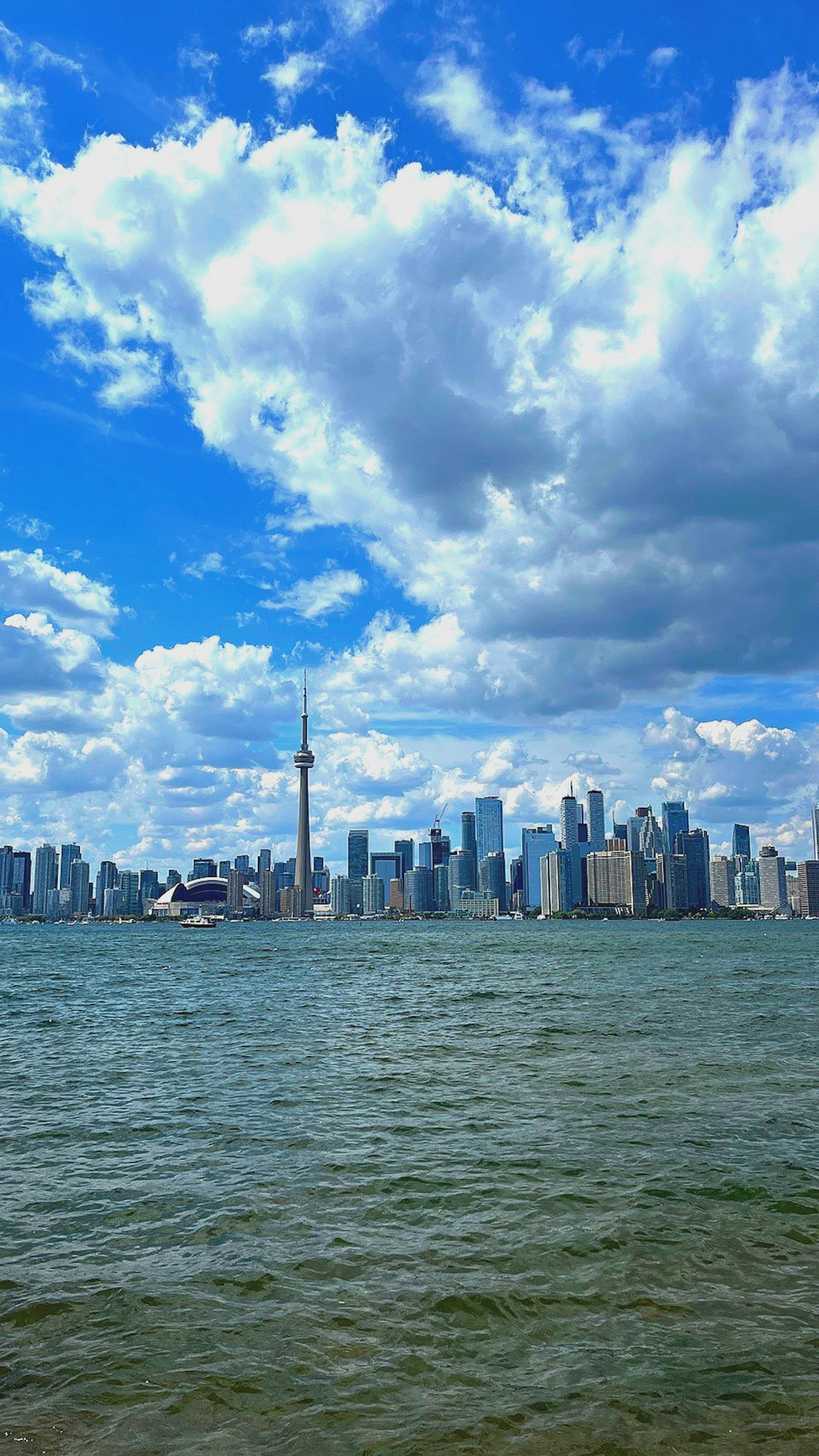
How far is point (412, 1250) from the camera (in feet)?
48.3

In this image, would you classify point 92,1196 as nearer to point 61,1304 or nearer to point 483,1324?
point 61,1304

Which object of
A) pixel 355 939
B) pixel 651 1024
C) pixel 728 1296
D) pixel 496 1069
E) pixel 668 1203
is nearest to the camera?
pixel 728 1296

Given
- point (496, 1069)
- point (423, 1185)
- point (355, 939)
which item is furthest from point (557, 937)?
point (423, 1185)

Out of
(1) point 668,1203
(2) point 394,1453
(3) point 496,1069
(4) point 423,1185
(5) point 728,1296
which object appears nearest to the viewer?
(2) point 394,1453

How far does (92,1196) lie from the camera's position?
1752 cm

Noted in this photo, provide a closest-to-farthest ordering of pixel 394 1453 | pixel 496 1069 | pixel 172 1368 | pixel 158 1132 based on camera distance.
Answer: pixel 394 1453, pixel 172 1368, pixel 158 1132, pixel 496 1069

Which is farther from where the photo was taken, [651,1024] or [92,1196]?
[651,1024]

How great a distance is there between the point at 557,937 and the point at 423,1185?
7366 inches

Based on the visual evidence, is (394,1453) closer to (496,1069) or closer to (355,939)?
(496,1069)

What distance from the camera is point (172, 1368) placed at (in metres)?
11.2

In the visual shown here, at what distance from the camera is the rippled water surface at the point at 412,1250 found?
1016 cm

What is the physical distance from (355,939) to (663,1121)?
6881 inches

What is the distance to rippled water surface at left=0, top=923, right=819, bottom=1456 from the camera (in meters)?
10.2

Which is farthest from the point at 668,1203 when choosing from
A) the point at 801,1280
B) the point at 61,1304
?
the point at 61,1304
